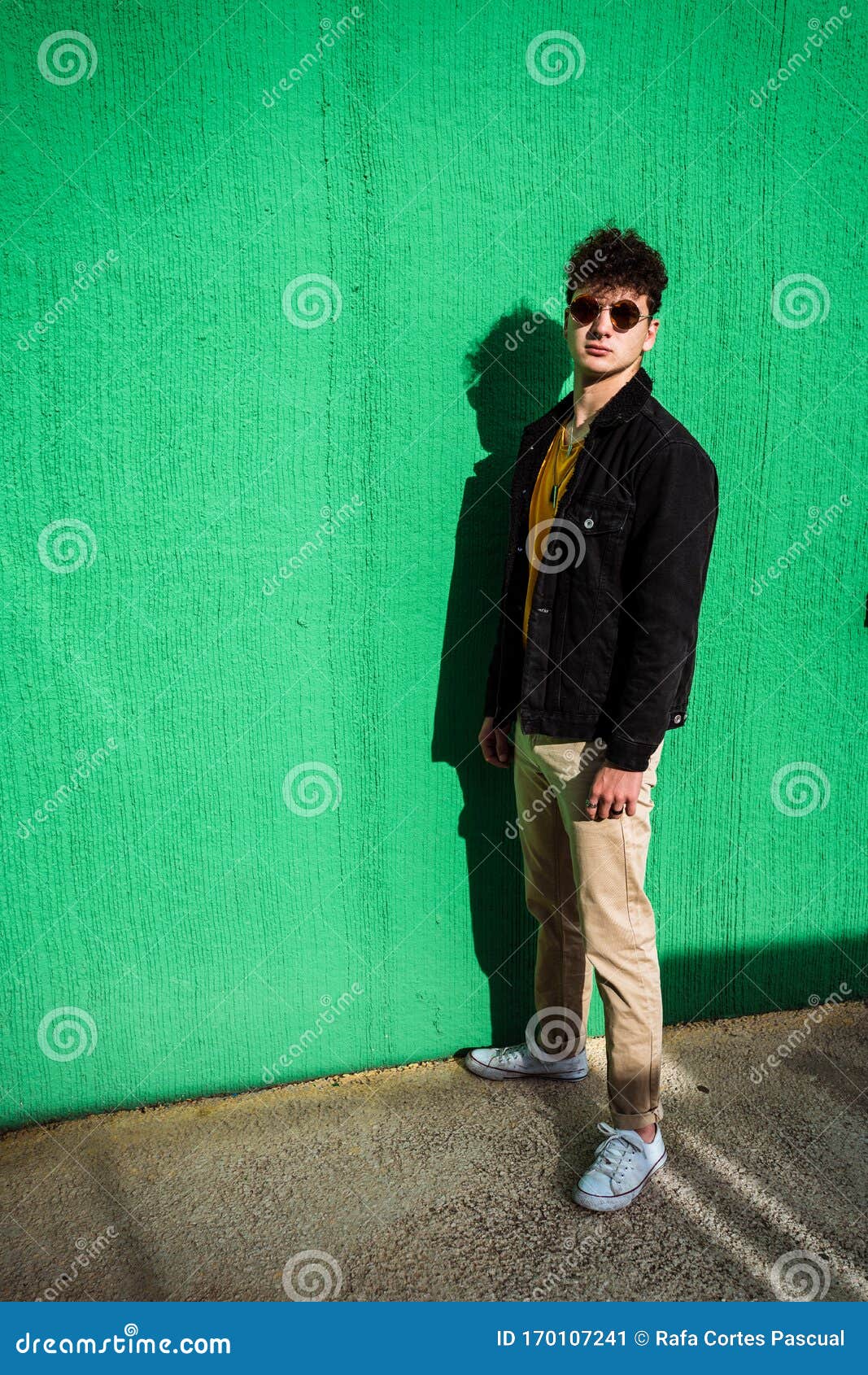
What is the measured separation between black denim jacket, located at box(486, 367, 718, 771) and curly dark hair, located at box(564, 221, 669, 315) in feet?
0.67

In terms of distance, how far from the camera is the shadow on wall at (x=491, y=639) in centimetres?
267

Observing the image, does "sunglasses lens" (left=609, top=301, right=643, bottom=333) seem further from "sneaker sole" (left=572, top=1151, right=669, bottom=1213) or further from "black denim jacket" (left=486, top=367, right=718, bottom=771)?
"sneaker sole" (left=572, top=1151, right=669, bottom=1213)

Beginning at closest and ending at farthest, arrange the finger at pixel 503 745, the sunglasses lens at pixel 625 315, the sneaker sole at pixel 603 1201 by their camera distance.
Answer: the sunglasses lens at pixel 625 315, the sneaker sole at pixel 603 1201, the finger at pixel 503 745

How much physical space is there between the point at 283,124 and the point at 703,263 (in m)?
1.19

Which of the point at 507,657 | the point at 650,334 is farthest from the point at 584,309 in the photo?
the point at 507,657

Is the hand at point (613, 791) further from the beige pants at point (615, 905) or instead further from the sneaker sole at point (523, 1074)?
the sneaker sole at point (523, 1074)

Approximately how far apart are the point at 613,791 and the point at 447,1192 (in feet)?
3.70

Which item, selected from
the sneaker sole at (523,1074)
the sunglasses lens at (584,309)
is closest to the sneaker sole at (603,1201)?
the sneaker sole at (523,1074)

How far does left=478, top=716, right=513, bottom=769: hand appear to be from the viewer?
270 cm

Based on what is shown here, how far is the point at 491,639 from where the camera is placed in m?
2.81

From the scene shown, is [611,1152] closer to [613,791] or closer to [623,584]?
[613,791]

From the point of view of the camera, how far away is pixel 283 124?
2.43m

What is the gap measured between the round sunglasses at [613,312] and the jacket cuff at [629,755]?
3.21ft

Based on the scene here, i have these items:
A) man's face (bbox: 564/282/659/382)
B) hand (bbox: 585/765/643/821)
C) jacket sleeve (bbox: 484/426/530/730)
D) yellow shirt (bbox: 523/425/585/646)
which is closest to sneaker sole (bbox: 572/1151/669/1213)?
hand (bbox: 585/765/643/821)
